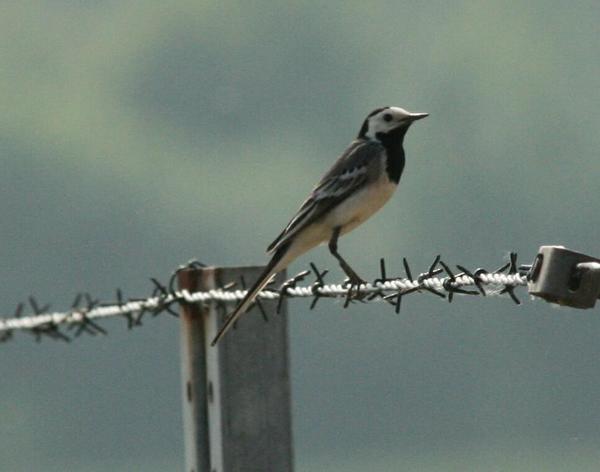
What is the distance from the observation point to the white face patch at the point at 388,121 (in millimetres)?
13797

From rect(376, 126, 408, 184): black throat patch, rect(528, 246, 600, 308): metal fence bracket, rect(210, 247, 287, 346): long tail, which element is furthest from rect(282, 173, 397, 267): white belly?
rect(528, 246, 600, 308): metal fence bracket

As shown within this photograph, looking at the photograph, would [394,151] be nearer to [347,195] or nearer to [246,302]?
[347,195]

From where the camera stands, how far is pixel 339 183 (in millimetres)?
13109

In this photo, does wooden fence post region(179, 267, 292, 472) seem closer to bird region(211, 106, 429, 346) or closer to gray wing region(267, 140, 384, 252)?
bird region(211, 106, 429, 346)

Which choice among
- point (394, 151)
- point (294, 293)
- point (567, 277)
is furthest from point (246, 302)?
point (394, 151)

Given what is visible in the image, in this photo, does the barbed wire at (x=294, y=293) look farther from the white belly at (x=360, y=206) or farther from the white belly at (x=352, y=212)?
the white belly at (x=360, y=206)

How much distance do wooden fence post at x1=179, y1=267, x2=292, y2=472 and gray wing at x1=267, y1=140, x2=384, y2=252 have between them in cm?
291

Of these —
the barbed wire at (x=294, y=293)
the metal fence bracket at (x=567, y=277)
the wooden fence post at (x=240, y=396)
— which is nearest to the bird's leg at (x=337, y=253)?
the barbed wire at (x=294, y=293)

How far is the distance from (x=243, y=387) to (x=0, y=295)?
18307cm

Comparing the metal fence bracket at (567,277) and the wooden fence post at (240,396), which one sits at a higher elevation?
the metal fence bracket at (567,277)

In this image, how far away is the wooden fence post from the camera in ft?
30.6

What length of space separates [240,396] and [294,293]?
1.81 ft

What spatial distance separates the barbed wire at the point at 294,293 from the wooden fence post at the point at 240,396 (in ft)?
0.44

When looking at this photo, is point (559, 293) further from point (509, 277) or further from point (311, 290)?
point (311, 290)
